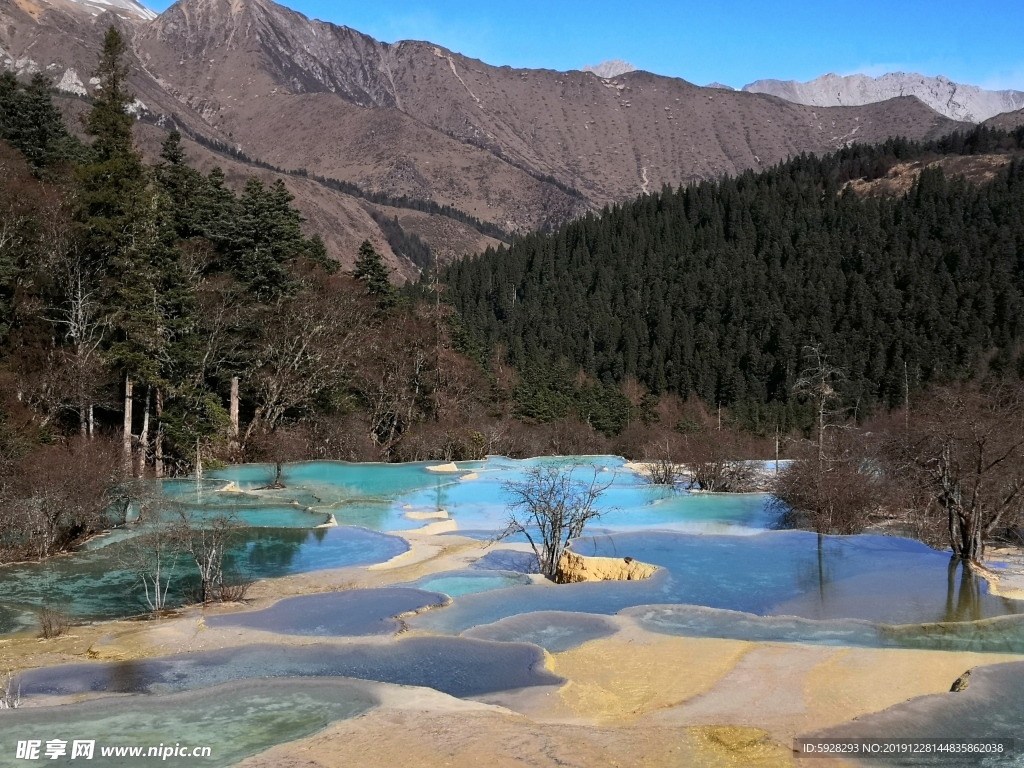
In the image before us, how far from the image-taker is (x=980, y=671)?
9.30 m

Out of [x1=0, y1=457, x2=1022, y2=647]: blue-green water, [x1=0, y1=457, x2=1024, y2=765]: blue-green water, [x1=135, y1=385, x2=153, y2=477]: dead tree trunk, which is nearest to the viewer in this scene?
[x1=0, y1=457, x2=1024, y2=765]: blue-green water

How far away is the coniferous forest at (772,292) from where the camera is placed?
236 ft

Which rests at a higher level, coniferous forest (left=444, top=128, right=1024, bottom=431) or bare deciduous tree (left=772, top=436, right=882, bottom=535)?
coniferous forest (left=444, top=128, right=1024, bottom=431)

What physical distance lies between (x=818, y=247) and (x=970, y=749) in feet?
289

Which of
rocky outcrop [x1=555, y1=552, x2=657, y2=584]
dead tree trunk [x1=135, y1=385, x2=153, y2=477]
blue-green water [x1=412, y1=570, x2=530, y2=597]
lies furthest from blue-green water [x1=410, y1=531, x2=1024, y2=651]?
dead tree trunk [x1=135, y1=385, x2=153, y2=477]

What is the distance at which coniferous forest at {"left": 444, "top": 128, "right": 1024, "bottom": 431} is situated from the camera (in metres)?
72.0

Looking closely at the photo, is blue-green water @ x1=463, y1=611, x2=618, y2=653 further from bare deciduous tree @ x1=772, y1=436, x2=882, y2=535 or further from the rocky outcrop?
bare deciduous tree @ x1=772, y1=436, x2=882, y2=535

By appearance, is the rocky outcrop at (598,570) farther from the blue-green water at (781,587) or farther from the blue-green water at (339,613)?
the blue-green water at (339,613)

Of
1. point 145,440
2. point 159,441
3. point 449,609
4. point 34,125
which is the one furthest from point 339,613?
point 34,125

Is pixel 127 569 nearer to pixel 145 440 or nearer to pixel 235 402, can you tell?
pixel 145 440

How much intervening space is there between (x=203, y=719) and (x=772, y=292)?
274 ft

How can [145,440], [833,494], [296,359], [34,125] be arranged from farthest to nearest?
[34,125] < [296,359] < [145,440] < [833,494]

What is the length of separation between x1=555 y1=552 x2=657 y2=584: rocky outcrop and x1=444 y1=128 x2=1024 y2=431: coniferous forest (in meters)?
39.7

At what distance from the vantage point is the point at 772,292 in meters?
85.2
